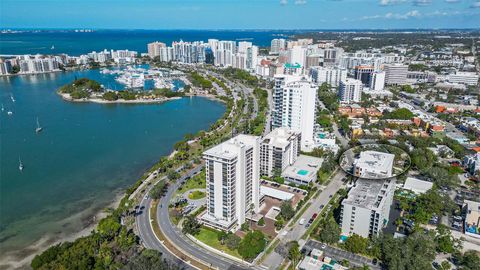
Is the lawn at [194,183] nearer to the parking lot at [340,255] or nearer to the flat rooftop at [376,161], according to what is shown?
the parking lot at [340,255]

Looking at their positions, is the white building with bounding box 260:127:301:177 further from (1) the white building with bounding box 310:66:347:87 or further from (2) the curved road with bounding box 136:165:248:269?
(1) the white building with bounding box 310:66:347:87

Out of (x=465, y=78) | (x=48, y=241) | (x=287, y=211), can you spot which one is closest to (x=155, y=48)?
(x=465, y=78)

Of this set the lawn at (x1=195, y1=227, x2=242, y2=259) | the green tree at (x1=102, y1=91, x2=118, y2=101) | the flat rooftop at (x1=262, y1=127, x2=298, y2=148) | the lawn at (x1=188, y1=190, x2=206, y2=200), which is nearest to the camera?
the lawn at (x1=195, y1=227, x2=242, y2=259)

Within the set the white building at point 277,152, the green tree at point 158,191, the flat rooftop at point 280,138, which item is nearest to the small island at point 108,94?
the flat rooftop at point 280,138

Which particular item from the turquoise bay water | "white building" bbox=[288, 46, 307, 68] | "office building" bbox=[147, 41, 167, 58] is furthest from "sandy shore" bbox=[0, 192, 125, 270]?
"office building" bbox=[147, 41, 167, 58]

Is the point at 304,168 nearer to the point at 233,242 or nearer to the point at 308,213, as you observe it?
the point at 308,213

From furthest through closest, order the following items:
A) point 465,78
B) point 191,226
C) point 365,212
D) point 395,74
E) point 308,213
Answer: point 395,74 < point 465,78 < point 308,213 < point 191,226 < point 365,212

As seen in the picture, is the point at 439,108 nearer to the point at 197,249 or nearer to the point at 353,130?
the point at 353,130
